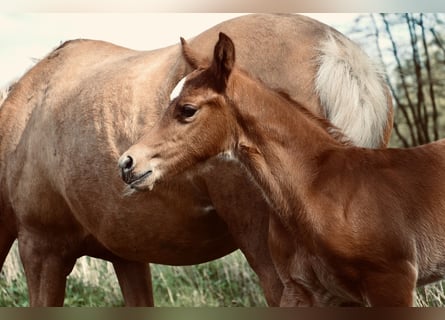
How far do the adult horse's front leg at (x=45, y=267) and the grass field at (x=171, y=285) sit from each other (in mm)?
1659

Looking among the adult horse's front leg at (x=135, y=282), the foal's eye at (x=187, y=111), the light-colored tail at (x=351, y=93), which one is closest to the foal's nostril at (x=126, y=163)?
the foal's eye at (x=187, y=111)

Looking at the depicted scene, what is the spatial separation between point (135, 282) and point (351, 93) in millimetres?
2038

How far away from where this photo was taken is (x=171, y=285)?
7098 mm

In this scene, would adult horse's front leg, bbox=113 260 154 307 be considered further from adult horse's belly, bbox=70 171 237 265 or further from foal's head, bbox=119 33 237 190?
foal's head, bbox=119 33 237 190

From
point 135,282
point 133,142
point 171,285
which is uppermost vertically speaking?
point 133,142

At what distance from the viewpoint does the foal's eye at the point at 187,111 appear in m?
3.90

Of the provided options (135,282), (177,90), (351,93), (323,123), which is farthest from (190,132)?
(135,282)

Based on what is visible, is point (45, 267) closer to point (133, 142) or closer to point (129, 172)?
point (133, 142)

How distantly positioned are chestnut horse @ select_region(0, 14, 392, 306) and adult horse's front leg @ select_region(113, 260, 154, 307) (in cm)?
26

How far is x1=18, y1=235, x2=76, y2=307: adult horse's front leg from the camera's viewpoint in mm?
5094

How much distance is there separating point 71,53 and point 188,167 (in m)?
1.46

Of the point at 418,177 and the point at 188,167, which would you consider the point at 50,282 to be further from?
the point at 418,177

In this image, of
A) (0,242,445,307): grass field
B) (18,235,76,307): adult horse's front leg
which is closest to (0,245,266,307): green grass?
(0,242,445,307): grass field

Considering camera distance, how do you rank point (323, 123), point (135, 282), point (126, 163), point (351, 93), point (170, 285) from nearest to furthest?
point (126, 163) < point (323, 123) < point (351, 93) < point (135, 282) < point (170, 285)
